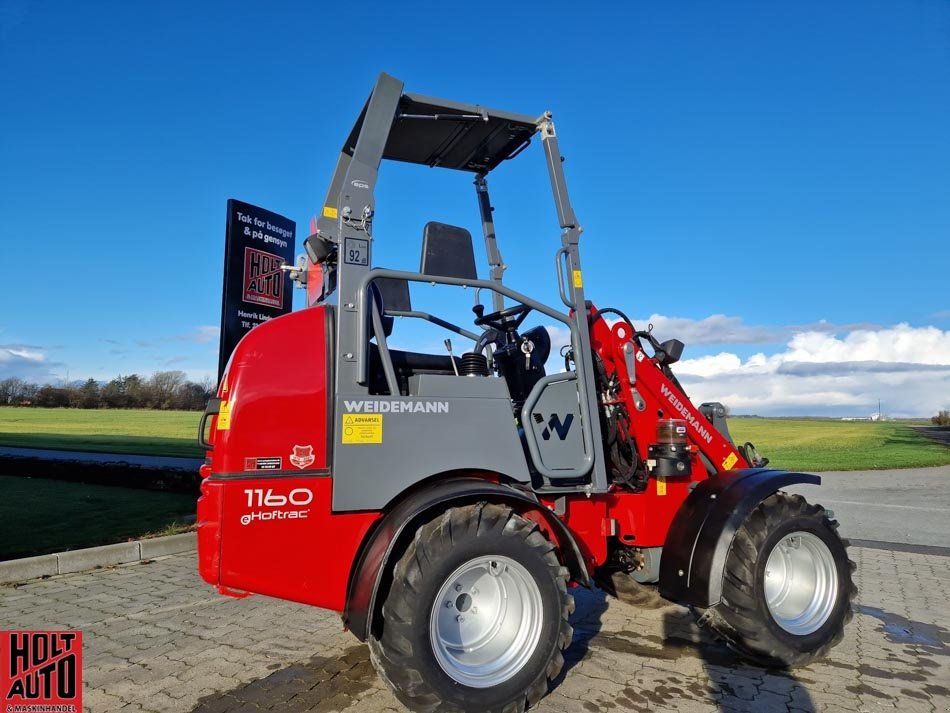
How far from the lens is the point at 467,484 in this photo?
361 cm

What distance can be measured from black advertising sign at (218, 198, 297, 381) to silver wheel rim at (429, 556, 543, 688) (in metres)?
5.42

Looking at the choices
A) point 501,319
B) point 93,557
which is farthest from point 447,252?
point 93,557

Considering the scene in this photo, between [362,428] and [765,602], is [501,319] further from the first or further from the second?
[765,602]

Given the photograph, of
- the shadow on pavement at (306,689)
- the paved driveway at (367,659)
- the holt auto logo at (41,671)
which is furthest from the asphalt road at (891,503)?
the holt auto logo at (41,671)

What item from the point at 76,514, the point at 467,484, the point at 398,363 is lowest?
the point at 76,514

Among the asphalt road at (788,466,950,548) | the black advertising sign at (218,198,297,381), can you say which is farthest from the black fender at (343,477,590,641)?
the asphalt road at (788,466,950,548)

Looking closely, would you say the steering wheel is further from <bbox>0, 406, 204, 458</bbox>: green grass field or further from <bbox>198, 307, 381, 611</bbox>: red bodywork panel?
<bbox>0, 406, 204, 458</bbox>: green grass field

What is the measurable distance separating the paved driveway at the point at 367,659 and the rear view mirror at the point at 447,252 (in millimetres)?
2635

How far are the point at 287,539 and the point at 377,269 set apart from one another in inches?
60.1

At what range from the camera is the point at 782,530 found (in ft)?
13.9

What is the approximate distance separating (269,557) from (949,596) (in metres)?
6.09

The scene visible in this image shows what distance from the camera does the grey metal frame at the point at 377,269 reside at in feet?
11.5

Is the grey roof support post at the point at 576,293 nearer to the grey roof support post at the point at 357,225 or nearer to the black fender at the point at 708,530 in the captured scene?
the black fender at the point at 708,530

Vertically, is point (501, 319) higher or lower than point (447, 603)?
higher
